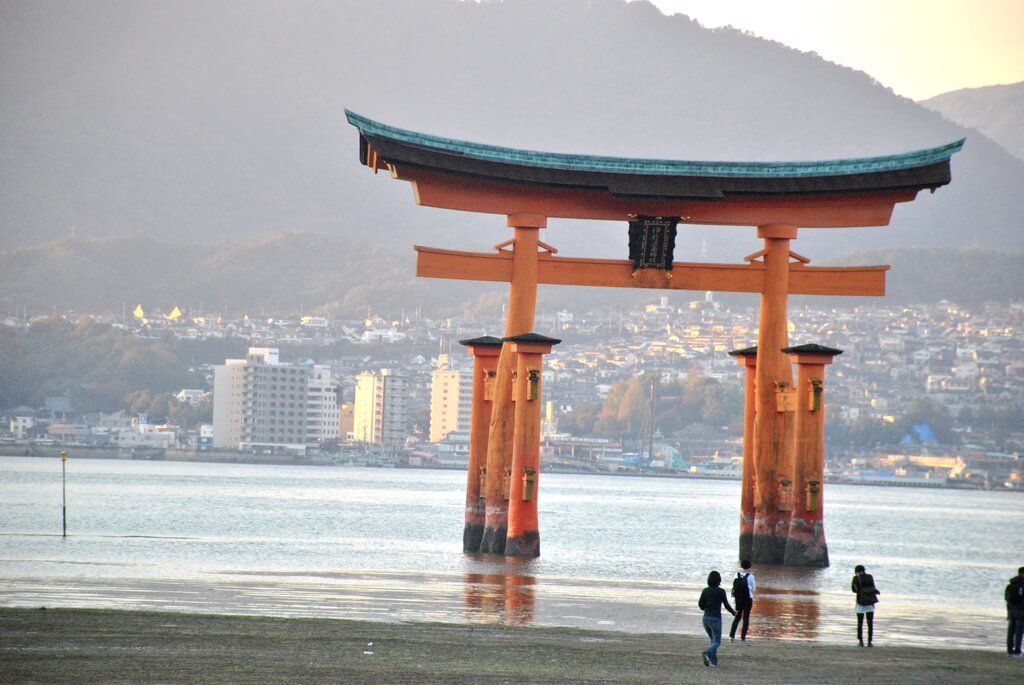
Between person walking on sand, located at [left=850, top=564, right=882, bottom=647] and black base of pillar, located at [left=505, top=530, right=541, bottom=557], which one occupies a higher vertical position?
person walking on sand, located at [left=850, top=564, right=882, bottom=647]

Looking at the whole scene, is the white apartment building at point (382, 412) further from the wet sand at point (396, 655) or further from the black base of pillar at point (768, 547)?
the wet sand at point (396, 655)

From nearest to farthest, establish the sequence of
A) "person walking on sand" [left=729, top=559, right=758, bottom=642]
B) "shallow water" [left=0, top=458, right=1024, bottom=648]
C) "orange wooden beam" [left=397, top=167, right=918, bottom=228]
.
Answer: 1. "person walking on sand" [left=729, top=559, right=758, bottom=642]
2. "shallow water" [left=0, top=458, right=1024, bottom=648]
3. "orange wooden beam" [left=397, top=167, right=918, bottom=228]

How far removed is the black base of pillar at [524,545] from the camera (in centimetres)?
3058

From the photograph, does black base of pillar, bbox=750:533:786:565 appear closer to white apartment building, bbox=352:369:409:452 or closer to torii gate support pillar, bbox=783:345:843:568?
torii gate support pillar, bbox=783:345:843:568

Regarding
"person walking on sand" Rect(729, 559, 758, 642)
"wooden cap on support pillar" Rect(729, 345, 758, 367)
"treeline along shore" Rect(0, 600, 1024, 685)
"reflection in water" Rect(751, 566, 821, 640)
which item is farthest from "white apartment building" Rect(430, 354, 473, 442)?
"treeline along shore" Rect(0, 600, 1024, 685)

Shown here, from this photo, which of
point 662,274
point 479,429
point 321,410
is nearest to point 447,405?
point 321,410

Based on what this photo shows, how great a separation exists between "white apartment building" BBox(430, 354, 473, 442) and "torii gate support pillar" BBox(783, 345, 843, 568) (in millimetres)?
155657

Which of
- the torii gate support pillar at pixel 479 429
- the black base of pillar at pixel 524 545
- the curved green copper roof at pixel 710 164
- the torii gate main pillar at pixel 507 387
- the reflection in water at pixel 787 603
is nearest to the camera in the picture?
the reflection in water at pixel 787 603

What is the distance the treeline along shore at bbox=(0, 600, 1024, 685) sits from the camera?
1430 centimetres

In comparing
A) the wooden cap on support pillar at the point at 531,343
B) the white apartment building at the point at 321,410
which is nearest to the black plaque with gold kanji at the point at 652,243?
the wooden cap on support pillar at the point at 531,343

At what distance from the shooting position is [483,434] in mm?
33688

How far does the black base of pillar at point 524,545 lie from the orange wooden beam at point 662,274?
5456mm

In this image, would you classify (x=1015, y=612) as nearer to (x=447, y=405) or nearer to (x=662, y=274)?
(x=662, y=274)

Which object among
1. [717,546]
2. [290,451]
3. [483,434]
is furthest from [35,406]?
[483,434]
